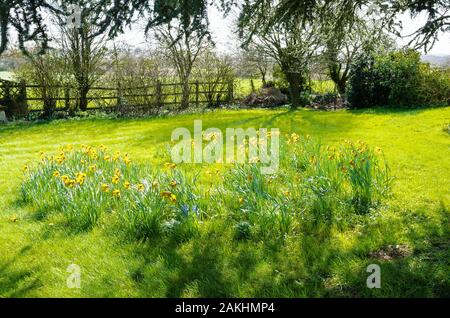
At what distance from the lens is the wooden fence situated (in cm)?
1609

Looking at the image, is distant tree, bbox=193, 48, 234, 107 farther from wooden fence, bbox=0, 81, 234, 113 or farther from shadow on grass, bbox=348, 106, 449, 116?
shadow on grass, bbox=348, 106, 449, 116

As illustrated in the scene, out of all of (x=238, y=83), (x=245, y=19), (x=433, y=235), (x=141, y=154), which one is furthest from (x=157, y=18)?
(x=238, y=83)


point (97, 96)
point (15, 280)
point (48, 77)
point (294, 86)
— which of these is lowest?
point (15, 280)

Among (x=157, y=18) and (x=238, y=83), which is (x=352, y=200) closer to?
(x=157, y=18)

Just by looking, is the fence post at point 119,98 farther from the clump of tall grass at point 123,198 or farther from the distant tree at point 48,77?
the clump of tall grass at point 123,198

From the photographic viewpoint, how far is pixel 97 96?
57.3 feet

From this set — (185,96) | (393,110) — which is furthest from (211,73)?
(393,110)

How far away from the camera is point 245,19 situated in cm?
418

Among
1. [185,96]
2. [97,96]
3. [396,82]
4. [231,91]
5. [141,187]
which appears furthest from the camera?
[231,91]

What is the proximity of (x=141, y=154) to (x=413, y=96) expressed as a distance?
454 inches

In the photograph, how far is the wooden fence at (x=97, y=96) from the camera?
16094 mm

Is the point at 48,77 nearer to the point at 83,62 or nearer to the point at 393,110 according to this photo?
the point at 83,62

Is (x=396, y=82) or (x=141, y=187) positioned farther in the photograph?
(x=396, y=82)

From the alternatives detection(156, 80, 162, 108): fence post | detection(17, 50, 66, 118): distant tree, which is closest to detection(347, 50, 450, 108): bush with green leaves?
detection(156, 80, 162, 108): fence post
